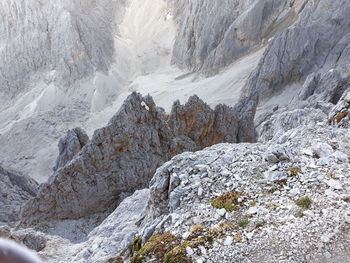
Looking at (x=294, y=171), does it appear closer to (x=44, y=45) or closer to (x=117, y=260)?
(x=117, y=260)

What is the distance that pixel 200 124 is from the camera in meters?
49.2

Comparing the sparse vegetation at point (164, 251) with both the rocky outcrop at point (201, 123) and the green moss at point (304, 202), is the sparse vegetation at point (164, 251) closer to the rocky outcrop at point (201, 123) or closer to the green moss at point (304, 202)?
the green moss at point (304, 202)

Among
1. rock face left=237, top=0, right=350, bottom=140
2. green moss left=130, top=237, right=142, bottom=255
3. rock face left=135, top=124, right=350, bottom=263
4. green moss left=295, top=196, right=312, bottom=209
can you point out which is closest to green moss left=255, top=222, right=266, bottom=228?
rock face left=135, top=124, right=350, bottom=263

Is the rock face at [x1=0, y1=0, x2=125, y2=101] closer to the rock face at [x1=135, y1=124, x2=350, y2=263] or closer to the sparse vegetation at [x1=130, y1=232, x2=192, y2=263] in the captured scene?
the rock face at [x1=135, y1=124, x2=350, y2=263]

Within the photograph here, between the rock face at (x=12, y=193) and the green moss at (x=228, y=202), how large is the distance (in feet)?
120

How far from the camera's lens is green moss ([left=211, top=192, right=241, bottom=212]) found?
10.4 m

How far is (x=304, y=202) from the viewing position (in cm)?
970

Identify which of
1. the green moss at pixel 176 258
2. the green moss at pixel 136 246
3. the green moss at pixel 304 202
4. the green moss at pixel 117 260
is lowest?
the green moss at pixel 117 260

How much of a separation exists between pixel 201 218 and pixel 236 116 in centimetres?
4469

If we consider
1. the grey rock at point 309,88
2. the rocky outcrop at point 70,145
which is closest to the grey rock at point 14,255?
the rocky outcrop at point 70,145

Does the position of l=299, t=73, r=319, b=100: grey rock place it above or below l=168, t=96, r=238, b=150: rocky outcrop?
below

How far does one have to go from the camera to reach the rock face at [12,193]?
136ft

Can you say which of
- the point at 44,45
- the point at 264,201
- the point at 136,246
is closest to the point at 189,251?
the point at 264,201

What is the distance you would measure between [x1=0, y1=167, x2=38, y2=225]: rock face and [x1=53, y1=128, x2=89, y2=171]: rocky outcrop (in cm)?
607
